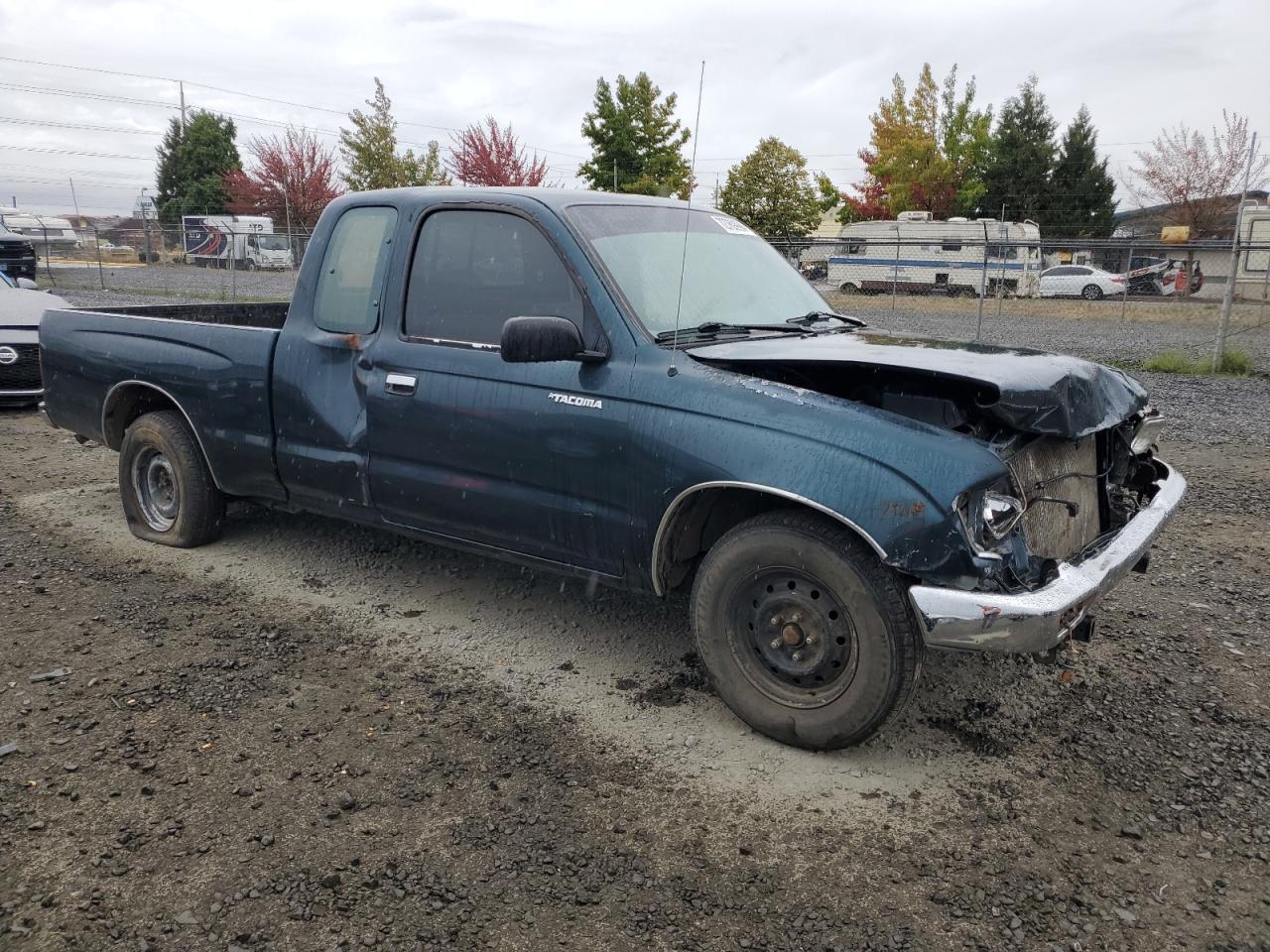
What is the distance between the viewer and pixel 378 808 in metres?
3.07

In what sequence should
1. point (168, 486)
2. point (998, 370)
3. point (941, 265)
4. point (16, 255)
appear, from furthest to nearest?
point (941, 265), point (16, 255), point (168, 486), point (998, 370)

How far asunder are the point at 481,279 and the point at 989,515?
223 cm

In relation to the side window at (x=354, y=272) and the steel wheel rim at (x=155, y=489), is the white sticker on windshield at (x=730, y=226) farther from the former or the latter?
the steel wheel rim at (x=155, y=489)

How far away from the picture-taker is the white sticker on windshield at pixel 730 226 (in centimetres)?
464

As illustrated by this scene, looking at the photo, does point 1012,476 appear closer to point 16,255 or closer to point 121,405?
point 121,405

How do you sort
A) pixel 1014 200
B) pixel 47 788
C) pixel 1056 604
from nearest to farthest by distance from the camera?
pixel 1056 604 < pixel 47 788 < pixel 1014 200

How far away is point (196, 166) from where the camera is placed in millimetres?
56594

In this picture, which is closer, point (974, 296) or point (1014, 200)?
point (974, 296)

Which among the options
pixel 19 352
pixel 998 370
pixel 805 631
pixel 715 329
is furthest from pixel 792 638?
pixel 19 352

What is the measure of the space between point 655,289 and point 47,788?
2669mm

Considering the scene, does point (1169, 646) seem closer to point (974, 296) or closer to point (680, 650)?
point (680, 650)

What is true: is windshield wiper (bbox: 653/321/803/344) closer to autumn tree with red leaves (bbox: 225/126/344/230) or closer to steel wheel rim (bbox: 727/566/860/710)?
steel wheel rim (bbox: 727/566/860/710)

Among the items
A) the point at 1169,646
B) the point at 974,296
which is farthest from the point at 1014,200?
the point at 1169,646

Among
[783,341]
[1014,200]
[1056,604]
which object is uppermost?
[1014,200]
